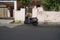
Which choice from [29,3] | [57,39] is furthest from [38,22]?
[57,39]

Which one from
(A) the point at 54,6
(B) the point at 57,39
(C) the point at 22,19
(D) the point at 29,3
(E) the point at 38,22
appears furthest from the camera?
(D) the point at 29,3

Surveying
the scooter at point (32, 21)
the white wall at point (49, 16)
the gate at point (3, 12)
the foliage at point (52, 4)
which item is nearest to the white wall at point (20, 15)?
the scooter at point (32, 21)

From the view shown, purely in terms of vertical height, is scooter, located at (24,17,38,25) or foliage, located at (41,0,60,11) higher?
foliage, located at (41,0,60,11)

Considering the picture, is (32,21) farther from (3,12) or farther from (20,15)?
(3,12)

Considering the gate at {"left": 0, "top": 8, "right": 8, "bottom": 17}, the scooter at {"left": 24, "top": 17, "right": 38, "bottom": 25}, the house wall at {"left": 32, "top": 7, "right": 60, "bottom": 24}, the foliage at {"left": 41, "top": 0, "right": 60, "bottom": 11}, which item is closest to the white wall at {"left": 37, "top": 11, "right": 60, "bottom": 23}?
the house wall at {"left": 32, "top": 7, "right": 60, "bottom": 24}

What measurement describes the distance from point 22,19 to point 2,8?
44.2ft

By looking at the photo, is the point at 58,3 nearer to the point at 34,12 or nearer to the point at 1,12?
the point at 34,12

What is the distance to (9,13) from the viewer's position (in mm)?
43375

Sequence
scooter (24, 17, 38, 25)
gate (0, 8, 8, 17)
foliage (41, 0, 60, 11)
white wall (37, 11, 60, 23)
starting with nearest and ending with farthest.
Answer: scooter (24, 17, 38, 25) → white wall (37, 11, 60, 23) → foliage (41, 0, 60, 11) → gate (0, 8, 8, 17)

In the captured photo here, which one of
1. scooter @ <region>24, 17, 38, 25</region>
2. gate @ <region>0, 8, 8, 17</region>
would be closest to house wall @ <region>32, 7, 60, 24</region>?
scooter @ <region>24, 17, 38, 25</region>

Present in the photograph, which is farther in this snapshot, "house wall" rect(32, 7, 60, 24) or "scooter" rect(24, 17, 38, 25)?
"house wall" rect(32, 7, 60, 24)

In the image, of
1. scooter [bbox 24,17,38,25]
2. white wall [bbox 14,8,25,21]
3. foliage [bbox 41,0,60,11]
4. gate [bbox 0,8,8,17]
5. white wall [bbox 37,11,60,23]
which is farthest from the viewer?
gate [bbox 0,8,8,17]

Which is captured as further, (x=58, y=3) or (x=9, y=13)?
(x=9, y=13)

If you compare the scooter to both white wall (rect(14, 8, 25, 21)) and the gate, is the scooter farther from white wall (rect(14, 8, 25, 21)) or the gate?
the gate
